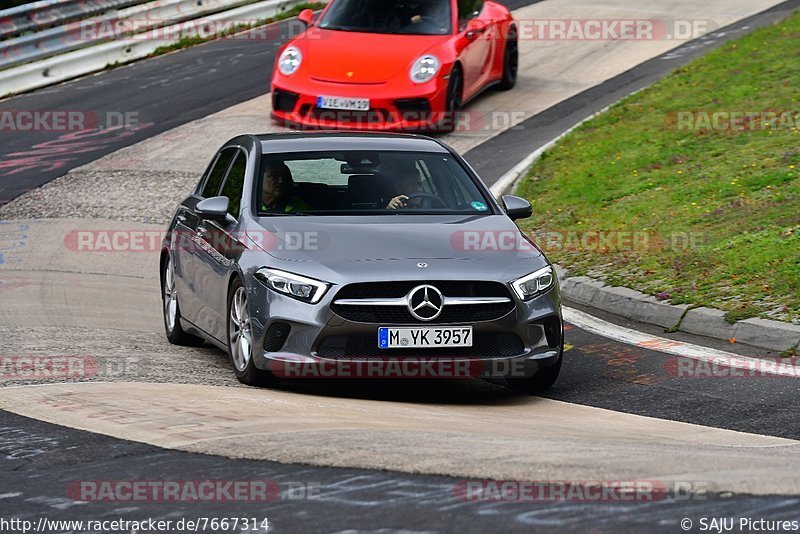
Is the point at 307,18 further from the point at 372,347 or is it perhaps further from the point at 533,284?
the point at 372,347

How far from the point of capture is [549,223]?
14125mm

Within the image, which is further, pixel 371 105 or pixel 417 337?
pixel 371 105

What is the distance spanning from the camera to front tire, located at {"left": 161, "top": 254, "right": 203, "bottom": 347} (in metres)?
10.6

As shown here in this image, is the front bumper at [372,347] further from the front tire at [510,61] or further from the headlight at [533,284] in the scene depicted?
the front tire at [510,61]

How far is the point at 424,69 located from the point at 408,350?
9986 mm

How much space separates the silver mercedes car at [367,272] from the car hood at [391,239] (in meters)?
0.01

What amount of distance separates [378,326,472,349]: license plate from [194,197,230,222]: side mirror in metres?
1.71

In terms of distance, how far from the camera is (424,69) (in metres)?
17.9

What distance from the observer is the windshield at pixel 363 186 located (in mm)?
9609

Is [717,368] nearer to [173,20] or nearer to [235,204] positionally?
[235,204]

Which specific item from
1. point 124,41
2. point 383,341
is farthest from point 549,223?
point 124,41
